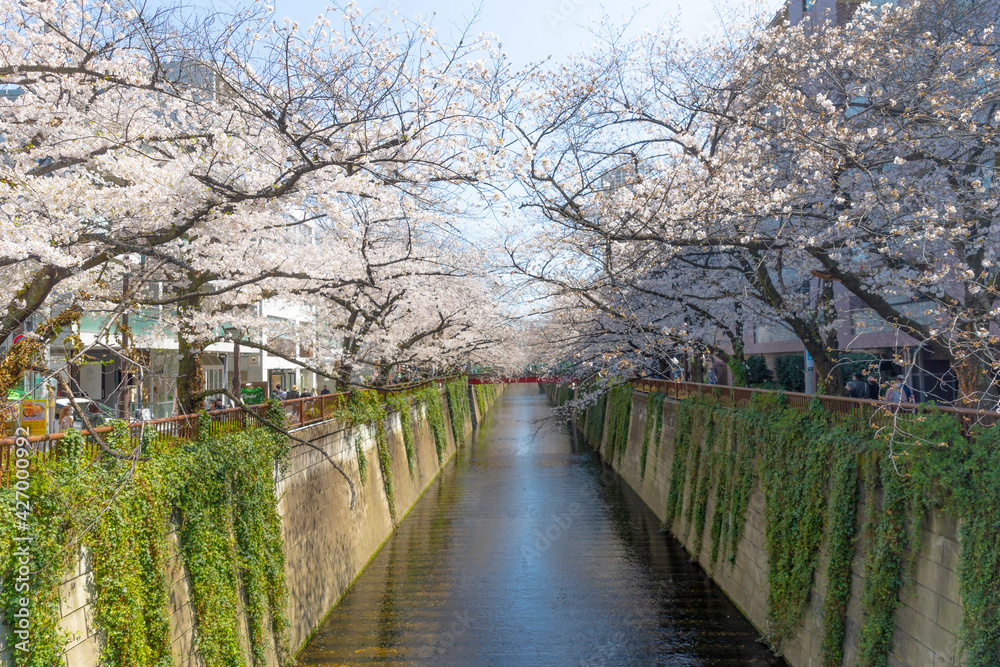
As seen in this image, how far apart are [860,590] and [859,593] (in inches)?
2.0

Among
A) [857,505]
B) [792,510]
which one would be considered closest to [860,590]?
[857,505]

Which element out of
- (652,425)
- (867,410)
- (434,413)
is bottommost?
(434,413)

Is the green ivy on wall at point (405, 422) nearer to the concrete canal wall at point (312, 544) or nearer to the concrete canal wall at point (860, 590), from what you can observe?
the concrete canal wall at point (312, 544)

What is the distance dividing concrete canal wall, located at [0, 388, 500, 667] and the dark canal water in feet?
1.86

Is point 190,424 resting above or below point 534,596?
above

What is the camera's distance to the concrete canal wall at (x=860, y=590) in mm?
6895

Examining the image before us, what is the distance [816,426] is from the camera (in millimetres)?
10047

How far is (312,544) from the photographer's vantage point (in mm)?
13227

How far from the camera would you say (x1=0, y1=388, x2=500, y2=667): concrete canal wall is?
6285mm

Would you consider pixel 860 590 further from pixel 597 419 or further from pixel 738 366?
pixel 597 419

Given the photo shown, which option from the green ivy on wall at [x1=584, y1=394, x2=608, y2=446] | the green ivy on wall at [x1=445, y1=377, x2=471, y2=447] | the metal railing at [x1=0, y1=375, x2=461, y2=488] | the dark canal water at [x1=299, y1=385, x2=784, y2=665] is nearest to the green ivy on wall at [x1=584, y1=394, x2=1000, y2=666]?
the dark canal water at [x1=299, y1=385, x2=784, y2=665]

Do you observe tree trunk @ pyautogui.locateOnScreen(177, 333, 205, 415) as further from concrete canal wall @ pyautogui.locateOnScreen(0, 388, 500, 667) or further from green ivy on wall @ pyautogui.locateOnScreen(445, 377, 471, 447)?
green ivy on wall @ pyautogui.locateOnScreen(445, 377, 471, 447)

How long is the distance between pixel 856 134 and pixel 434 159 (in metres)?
6.20

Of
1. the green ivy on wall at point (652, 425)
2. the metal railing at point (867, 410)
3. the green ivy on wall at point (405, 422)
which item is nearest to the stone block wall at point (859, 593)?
the metal railing at point (867, 410)
